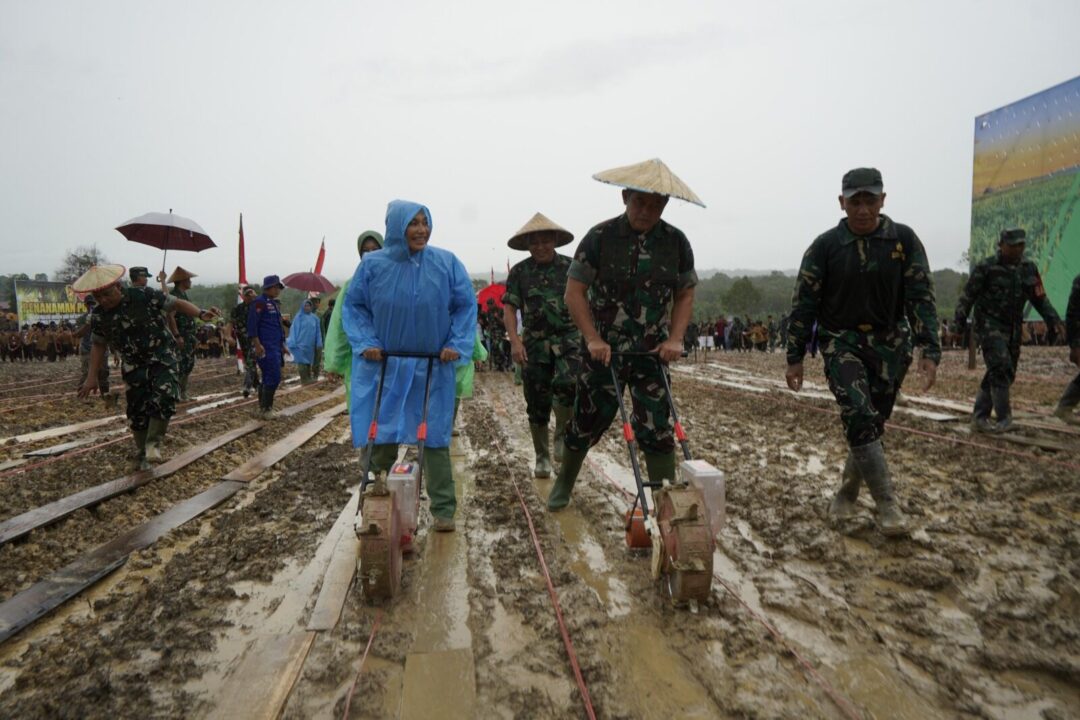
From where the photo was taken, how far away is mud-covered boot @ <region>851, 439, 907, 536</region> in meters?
3.24

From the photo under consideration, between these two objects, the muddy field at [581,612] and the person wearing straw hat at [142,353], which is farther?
the person wearing straw hat at [142,353]

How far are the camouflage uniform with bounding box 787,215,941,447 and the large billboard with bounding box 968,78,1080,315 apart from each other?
15.6 meters

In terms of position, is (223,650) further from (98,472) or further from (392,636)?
(98,472)

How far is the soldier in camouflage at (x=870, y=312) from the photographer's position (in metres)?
3.38

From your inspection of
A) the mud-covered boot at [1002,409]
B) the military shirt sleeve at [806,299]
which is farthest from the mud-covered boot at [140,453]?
the mud-covered boot at [1002,409]

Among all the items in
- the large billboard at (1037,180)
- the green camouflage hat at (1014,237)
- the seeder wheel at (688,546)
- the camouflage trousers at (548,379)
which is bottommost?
the seeder wheel at (688,546)

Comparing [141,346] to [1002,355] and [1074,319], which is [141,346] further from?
[1074,319]

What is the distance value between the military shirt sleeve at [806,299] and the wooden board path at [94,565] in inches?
148

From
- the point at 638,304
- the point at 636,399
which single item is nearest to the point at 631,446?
the point at 636,399

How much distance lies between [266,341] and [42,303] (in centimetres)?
4451

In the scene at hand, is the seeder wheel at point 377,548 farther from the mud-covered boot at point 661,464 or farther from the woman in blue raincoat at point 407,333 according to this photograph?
the mud-covered boot at point 661,464

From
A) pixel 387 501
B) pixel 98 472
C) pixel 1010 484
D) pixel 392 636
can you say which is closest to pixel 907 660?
pixel 392 636

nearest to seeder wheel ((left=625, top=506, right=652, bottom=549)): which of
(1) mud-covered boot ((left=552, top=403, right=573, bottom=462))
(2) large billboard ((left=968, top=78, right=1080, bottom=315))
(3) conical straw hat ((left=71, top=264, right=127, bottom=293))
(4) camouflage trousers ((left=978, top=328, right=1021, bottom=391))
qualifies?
(1) mud-covered boot ((left=552, top=403, right=573, bottom=462))

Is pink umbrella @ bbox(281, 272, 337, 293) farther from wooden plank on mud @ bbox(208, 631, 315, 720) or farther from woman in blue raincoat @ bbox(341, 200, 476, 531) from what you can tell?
wooden plank on mud @ bbox(208, 631, 315, 720)
